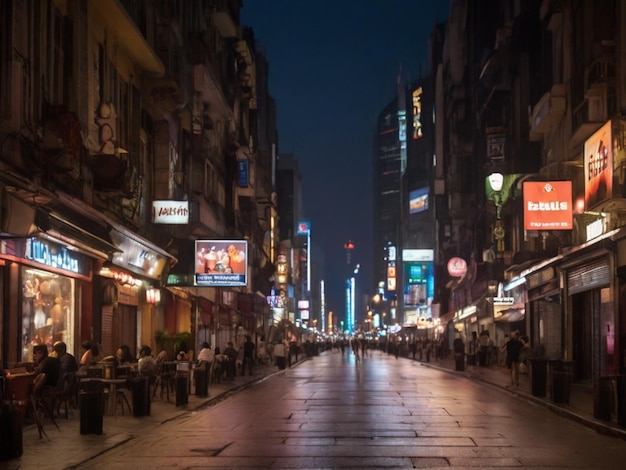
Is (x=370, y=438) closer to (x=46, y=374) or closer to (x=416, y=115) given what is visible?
(x=46, y=374)

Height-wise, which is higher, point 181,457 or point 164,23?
point 164,23

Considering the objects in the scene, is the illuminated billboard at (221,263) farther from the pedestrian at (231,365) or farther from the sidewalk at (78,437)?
the sidewalk at (78,437)

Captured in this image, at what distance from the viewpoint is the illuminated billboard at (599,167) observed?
23547 mm

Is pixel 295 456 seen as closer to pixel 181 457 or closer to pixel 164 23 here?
pixel 181 457

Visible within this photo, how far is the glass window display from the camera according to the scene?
20359 mm

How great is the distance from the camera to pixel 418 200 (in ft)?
468

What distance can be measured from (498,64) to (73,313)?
28.3 m

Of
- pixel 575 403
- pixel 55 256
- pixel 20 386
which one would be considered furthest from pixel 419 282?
pixel 20 386

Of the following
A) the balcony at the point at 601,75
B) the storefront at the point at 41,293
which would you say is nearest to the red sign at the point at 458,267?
the balcony at the point at 601,75

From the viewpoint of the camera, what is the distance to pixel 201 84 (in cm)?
4053

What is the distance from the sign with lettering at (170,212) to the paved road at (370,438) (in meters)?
9.19

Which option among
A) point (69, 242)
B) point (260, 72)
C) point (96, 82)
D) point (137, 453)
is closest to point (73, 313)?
point (69, 242)

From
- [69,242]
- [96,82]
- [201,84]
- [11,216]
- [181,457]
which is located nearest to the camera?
[181,457]

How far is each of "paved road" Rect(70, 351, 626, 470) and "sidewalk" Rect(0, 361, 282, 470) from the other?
32 centimetres
